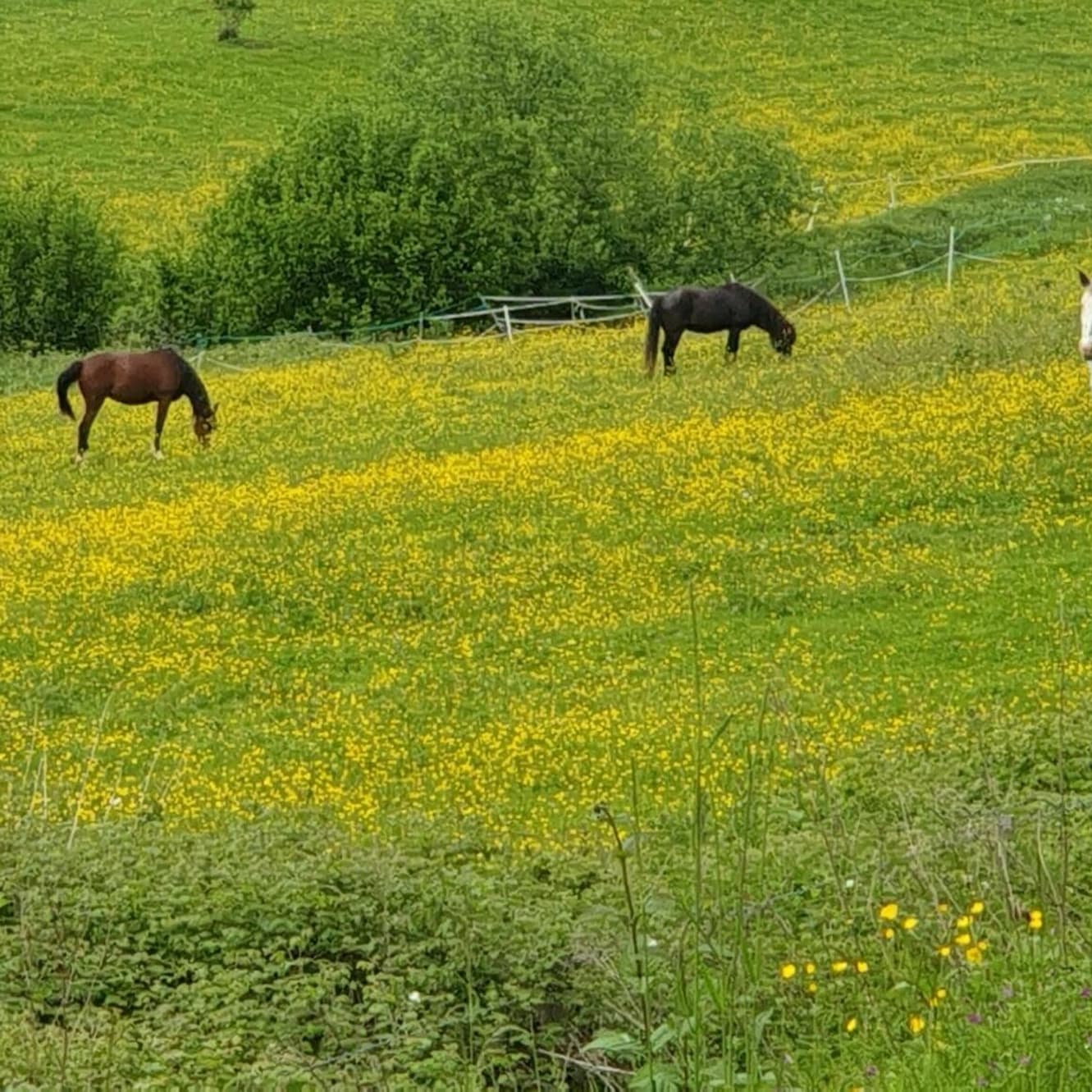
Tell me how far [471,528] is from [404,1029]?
16212 millimetres

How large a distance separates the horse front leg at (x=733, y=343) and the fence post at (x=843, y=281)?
6.76 meters

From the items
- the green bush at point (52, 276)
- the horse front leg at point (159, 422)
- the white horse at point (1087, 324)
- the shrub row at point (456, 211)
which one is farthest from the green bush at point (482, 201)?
the white horse at point (1087, 324)

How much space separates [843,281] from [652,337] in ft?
32.9

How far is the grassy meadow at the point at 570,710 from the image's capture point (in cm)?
742

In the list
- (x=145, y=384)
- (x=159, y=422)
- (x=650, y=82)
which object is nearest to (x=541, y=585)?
(x=159, y=422)

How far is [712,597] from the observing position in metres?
20.2

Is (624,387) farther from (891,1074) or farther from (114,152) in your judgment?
(114,152)

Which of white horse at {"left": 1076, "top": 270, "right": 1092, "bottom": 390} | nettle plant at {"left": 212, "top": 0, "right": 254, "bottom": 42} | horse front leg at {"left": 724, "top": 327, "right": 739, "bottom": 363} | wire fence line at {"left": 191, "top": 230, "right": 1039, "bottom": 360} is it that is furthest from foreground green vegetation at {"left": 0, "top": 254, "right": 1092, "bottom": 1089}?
nettle plant at {"left": 212, "top": 0, "right": 254, "bottom": 42}

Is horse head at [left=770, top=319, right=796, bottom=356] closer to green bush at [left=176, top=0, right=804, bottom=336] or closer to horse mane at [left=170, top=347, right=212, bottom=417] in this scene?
horse mane at [left=170, top=347, right=212, bottom=417]

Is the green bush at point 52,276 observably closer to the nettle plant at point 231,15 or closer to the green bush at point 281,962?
the nettle plant at point 231,15

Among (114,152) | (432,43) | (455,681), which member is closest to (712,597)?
(455,681)

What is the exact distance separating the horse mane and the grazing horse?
24.5 ft

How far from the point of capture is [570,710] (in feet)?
55.5

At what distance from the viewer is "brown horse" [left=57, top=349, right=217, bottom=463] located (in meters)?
31.9
